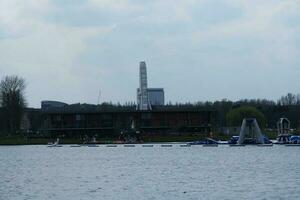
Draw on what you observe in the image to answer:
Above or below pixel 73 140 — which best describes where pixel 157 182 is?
below

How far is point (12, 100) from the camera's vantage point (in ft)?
552

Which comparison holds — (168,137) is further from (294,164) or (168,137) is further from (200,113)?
(294,164)

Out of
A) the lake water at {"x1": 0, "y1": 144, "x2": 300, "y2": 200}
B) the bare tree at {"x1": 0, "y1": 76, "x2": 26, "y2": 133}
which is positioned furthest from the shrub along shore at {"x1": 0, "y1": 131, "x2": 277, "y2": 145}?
the lake water at {"x1": 0, "y1": 144, "x2": 300, "y2": 200}

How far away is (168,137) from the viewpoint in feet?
604

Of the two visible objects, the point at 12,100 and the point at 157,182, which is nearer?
the point at 157,182

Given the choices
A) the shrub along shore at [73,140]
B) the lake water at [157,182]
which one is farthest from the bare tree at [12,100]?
the lake water at [157,182]

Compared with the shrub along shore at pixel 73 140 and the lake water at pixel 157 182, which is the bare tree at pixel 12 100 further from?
the lake water at pixel 157 182

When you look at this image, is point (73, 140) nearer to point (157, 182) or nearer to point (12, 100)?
point (12, 100)

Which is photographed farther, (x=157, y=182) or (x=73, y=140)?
(x=73, y=140)

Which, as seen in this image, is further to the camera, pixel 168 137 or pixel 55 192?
pixel 168 137

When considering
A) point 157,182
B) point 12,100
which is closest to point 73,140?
point 12,100

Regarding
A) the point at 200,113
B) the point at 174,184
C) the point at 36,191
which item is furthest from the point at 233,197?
the point at 200,113

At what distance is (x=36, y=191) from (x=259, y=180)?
16.4m

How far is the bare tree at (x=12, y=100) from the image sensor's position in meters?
169
